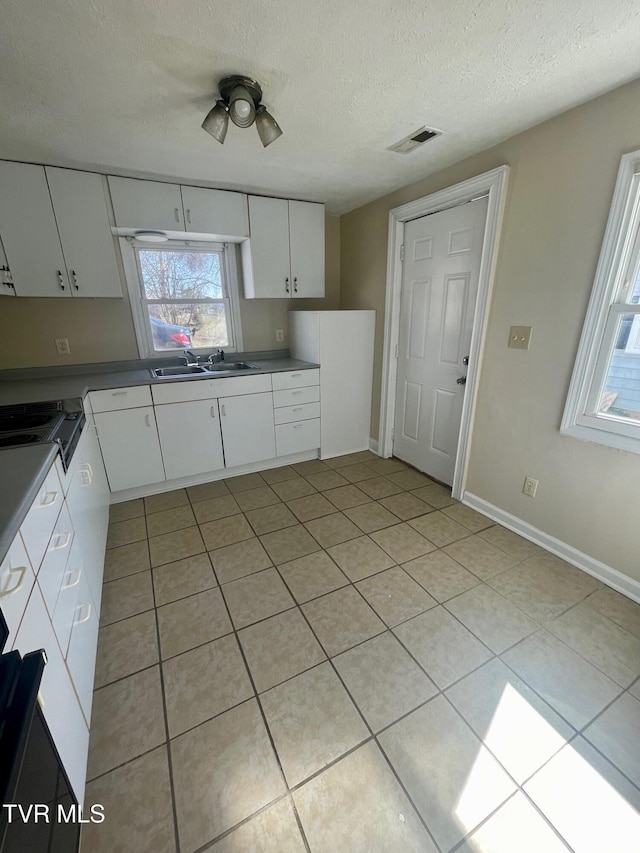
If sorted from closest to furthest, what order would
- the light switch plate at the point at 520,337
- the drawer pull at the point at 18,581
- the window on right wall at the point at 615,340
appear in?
the drawer pull at the point at 18,581, the window on right wall at the point at 615,340, the light switch plate at the point at 520,337

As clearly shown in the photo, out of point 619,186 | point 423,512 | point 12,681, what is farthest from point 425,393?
point 12,681

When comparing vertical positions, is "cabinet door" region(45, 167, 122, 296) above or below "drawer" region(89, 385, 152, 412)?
above

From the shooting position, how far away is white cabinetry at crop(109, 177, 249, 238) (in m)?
2.39

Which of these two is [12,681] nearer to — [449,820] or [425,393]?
[449,820]

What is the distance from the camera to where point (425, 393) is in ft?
9.52

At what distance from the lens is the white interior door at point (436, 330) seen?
2.37 meters

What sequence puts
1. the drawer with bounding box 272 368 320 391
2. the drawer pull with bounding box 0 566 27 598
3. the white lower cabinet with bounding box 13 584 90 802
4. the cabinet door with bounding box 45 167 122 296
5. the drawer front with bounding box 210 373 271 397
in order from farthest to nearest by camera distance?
1. the drawer with bounding box 272 368 320 391
2. the drawer front with bounding box 210 373 271 397
3. the cabinet door with bounding box 45 167 122 296
4. the white lower cabinet with bounding box 13 584 90 802
5. the drawer pull with bounding box 0 566 27 598

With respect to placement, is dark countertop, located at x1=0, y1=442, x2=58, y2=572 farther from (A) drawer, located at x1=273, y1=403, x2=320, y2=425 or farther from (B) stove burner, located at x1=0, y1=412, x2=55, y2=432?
(A) drawer, located at x1=273, y1=403, x2=320, y2=425

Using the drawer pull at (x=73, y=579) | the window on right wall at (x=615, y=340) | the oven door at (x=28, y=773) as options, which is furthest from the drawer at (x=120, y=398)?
the window on right wall at (x=615, y=340)

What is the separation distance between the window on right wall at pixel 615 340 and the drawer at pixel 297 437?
1924mm

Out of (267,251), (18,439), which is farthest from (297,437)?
(18,439)

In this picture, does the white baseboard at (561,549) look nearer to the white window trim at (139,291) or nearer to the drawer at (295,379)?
the drawer at (295,379)

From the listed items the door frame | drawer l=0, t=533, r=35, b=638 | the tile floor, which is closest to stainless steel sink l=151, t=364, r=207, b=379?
the tile floor

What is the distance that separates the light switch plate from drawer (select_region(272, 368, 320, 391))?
1.51 m
